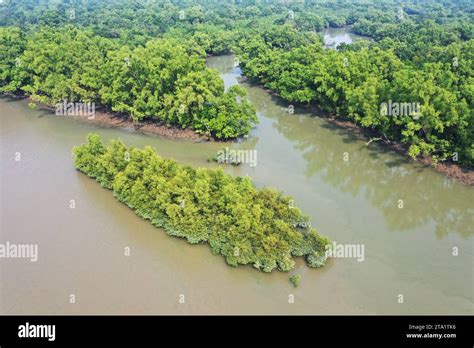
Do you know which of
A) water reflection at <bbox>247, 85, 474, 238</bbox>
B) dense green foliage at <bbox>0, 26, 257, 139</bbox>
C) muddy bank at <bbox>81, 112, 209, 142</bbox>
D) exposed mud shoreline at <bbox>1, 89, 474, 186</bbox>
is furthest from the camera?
muddy bank at <bbox>81, 112, 209, 142</bbox>

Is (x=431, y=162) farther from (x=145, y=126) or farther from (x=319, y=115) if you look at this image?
(x=145, y=126)

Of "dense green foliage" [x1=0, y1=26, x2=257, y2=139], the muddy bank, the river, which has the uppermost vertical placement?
"dense green foliage" [x1=0, y1=26, x2=257, y2=139]

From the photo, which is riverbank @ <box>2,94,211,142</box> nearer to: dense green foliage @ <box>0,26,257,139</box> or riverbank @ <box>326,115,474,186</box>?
dense green foliage @ <box>0,26,257,139</box>

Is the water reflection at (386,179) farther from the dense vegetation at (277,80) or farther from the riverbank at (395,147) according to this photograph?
the dense vegetation at (277,80)

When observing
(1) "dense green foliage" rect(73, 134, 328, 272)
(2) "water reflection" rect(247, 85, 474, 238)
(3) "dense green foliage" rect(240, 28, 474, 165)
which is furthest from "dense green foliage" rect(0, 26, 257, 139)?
(1) "dense green foliage" rect(73, 134, 328, 272)

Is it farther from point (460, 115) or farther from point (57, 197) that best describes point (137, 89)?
point (460, 115)
